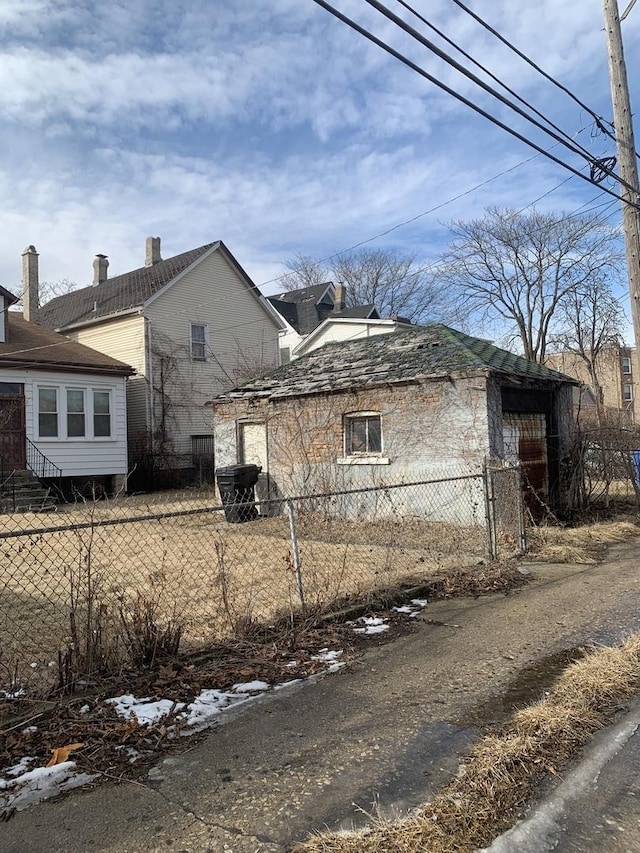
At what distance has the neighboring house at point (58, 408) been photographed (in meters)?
18.3

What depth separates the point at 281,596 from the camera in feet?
21.9

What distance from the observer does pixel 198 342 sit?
25.0 m

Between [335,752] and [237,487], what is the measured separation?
10785mm

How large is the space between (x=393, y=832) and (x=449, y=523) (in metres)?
8.98

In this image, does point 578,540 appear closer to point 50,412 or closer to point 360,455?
point 360,455

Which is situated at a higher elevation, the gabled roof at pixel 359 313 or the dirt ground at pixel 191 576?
the gabled roof at pixel 359 313

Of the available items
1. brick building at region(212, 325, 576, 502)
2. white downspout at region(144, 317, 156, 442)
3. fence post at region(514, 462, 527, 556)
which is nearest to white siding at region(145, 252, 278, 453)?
white downspout at region(144, 317, 156, 442)

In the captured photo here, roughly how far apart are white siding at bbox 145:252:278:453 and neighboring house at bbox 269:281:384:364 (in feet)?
9.26

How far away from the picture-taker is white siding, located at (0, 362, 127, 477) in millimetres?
18578

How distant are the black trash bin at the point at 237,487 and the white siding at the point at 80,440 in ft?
24.9

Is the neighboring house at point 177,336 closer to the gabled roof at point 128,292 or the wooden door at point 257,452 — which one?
the gabled roof at point 128,292

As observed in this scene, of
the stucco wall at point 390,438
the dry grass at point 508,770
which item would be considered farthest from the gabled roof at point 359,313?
the dry grass at point 508,770

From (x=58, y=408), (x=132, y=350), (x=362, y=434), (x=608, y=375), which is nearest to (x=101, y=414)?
(x=58, y=408)

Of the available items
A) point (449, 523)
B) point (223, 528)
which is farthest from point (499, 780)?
point (223, 528)
